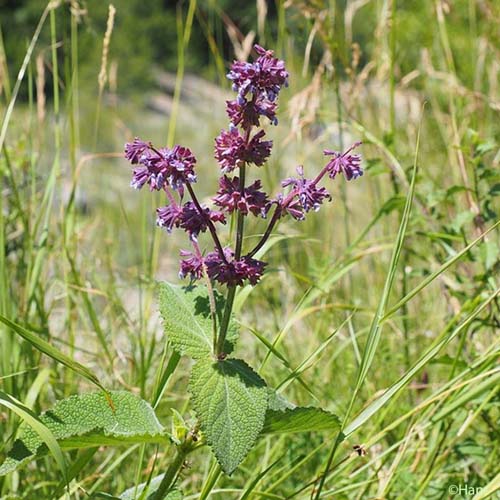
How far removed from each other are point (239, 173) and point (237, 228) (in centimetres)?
6

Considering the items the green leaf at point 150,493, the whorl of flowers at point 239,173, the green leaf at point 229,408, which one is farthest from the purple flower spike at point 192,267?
the green leaf at point 150,493

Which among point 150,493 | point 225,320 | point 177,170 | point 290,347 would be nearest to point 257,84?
point 177,170

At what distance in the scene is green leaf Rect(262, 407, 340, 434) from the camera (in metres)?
0.91

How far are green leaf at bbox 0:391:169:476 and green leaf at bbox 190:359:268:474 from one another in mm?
57

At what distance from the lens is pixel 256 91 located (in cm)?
90

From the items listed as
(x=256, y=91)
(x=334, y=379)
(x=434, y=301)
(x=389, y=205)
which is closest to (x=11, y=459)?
(x=256, y=91)

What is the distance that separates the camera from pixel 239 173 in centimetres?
94

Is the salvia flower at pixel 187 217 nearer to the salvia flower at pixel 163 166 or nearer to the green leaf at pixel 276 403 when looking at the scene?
the salvia flower at pixel 163 166

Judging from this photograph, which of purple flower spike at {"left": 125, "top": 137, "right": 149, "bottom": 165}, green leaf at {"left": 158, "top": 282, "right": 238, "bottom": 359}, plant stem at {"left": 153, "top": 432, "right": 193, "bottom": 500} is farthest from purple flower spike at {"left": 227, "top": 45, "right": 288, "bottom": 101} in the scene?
plant stem at {"left": 153, "top": 432, "right": 193, "bottom": 500}

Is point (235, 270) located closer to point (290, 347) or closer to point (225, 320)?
point (225, 320)

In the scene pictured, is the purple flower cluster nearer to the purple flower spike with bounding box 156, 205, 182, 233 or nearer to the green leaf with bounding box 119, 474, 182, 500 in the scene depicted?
the purple flower spike with bounding box 156, 205, 182, 233

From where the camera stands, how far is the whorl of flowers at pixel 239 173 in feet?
2.94

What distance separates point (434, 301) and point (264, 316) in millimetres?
427

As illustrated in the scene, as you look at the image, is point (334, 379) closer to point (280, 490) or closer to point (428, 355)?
point (280, 490)
